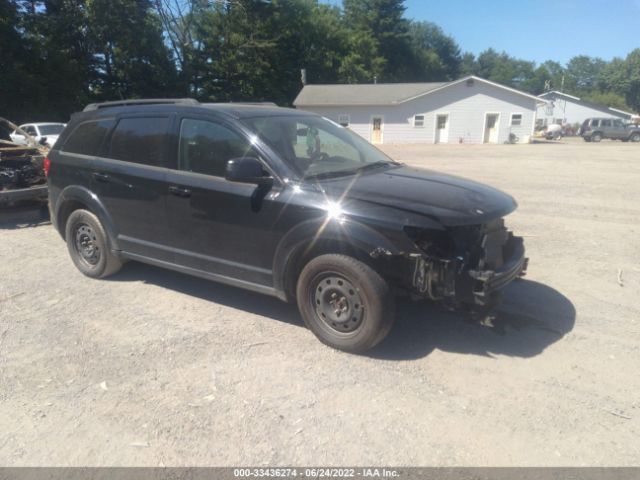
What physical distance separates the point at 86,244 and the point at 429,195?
158 inches

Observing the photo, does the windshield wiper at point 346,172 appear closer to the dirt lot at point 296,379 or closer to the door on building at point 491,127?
the dirt lot at point 296,379

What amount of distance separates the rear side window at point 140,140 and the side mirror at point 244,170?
1.23m

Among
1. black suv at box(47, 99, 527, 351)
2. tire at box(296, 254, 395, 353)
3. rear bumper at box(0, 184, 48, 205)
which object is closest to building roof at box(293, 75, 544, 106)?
rear bumper at box(0, 184, 48, 205)

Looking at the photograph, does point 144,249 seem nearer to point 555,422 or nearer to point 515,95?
point 555,422

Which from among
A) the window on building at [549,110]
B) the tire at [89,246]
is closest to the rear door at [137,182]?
the tire at [89,246]

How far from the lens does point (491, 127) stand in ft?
123

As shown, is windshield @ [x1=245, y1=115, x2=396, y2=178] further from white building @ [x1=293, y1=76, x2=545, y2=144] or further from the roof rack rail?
white building @ [x1=293, y1=76, x2=545, y2=144]

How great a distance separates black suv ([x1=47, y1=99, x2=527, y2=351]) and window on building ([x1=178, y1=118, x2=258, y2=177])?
1cm

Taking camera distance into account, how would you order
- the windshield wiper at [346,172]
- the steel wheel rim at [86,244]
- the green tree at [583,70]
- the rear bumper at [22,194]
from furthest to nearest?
the green tree at [583,70] → the rear bumper at [22,194] → the steel wheel rim at [86,244] → the windshield wiper at [346,172]

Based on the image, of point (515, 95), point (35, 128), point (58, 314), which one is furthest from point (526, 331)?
point (515, 95)

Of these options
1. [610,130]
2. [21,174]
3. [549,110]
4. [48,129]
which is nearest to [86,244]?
[21,174]

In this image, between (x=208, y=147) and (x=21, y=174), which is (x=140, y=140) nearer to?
(x=208, y=147)

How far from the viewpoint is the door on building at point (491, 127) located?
122 ft

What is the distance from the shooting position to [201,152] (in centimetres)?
441
